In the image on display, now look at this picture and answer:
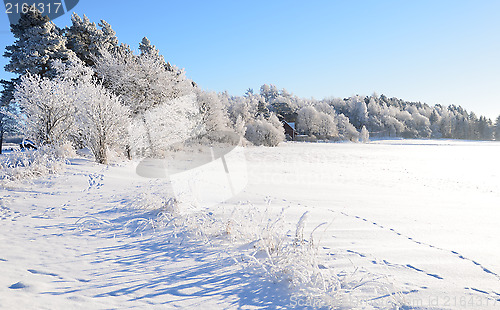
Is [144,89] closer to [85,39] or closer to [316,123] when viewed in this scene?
[85,39]

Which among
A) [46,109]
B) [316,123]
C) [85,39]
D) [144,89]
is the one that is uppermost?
[85,39]

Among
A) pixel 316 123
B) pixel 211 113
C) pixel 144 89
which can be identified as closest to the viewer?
pixel 144 89

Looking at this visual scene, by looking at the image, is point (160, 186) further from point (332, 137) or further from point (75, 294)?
point (332, 137)

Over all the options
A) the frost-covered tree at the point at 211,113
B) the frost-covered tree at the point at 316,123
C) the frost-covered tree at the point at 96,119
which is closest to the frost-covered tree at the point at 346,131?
the frost-covered tree at the point at 316,123

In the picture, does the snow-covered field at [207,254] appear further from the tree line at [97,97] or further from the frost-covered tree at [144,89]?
the frost-covered tree at [144,89]

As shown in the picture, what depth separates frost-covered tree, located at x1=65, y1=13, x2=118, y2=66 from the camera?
22.7 m

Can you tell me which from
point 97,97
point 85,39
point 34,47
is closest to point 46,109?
point 97,97

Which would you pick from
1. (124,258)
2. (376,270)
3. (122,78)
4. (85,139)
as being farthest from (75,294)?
(122,78)

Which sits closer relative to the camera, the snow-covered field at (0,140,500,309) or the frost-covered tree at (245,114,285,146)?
the snow-covered field at (0,140,500,309)

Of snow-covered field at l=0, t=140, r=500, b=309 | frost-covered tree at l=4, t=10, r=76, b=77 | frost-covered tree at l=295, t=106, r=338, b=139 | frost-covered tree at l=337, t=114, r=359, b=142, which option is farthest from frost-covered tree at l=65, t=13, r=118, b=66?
frost-covered tree at l=337, t=114, r=359, b=142

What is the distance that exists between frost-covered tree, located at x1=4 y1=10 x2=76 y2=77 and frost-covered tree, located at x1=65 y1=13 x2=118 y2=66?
9.69 ft

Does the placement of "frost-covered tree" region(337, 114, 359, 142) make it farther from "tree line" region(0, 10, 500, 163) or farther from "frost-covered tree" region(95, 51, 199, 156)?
"frost-covered tree" region(95, 51, 199, 156)

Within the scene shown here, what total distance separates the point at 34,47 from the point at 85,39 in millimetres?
6043

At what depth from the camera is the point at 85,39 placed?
23.7 m
